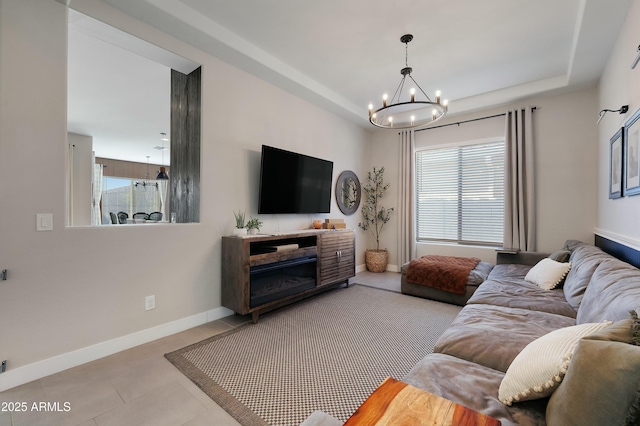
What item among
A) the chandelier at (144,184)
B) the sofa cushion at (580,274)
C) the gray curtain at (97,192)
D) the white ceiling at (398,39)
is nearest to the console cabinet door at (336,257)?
the white ceiling at (398,39)

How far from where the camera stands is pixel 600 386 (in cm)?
71

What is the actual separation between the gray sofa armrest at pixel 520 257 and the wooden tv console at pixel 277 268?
7.40ft

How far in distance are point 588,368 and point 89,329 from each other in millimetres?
3013

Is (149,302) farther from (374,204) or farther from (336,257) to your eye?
(374,204)

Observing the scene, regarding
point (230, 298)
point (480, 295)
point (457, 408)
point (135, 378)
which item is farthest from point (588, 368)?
point (230, 298)

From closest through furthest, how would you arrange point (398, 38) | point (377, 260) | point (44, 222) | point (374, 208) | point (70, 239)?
point (44, 222)
point (70, 239)
point (398, 38)
point (377, 260)
point (374, 208)

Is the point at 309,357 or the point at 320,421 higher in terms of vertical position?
the point at 320,421

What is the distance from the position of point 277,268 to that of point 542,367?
101 inches

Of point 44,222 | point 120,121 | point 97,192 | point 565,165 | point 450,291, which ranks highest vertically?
point 120,121

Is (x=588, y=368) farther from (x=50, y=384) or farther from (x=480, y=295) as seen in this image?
(x=50, y=384)

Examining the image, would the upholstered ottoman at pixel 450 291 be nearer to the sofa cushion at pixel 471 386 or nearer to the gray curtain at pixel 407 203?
the gray curtain at pixel 407 203

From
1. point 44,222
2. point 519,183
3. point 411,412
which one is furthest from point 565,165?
point 44,222

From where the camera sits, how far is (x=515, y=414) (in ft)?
3.37

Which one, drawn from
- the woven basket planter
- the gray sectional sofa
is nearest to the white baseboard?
the gray sectional sofa
